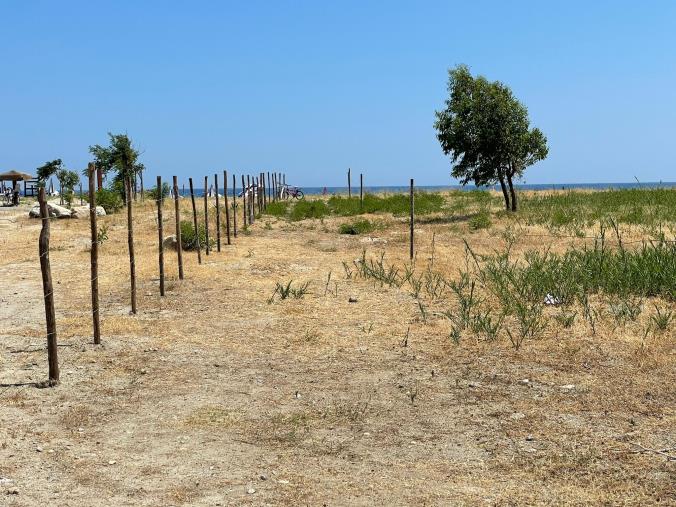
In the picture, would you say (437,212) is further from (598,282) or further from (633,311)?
(633,311)

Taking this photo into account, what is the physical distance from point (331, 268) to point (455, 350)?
6.67 meters

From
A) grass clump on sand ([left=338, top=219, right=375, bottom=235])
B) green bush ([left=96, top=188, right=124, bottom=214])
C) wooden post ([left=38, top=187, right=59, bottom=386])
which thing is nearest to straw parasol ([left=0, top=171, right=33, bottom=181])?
green bush ([left=96, top=188, right=124, bottom=214])

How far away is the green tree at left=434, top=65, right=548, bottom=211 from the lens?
25438mm

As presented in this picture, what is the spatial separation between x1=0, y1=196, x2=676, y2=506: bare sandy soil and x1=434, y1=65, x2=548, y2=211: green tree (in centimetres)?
1546

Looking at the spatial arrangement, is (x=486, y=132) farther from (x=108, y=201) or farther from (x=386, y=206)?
(x=108, y=201)

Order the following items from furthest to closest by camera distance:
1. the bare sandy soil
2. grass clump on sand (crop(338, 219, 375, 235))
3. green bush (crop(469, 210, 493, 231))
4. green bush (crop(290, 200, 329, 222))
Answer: green bush (crop(290, 200, 329, 222))
grass clump on sand (crop(338, 219, 375, 235))
green bush (crop(469, 210, 493, 231))
the bare sandy soil

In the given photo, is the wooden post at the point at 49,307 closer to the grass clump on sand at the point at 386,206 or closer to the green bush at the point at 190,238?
the green bush at the point at 190,238

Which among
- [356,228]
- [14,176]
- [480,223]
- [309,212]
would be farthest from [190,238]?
[14,176]

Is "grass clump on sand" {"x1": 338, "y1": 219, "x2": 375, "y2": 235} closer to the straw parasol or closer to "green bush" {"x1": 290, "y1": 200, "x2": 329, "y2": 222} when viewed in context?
"green bush" {"x1": 290, "y1": 200, "x2": 329, "y2": 222}

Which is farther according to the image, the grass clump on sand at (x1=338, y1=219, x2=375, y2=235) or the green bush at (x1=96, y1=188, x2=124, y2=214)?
the green bush at (x1=96, y1=188, x2=124, y2=214)

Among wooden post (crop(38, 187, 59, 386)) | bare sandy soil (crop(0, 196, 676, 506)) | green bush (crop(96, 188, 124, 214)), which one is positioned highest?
green bush (crop(96, 188, 124, 214))

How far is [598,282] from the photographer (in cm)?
1098

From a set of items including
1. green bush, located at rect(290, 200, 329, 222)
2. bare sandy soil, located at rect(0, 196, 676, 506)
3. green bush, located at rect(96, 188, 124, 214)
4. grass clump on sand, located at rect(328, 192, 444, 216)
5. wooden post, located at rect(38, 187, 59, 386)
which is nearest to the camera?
bare sandy soil, located at rect(0, 196, 676, 506)

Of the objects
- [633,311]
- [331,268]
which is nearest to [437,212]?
[331,268]
